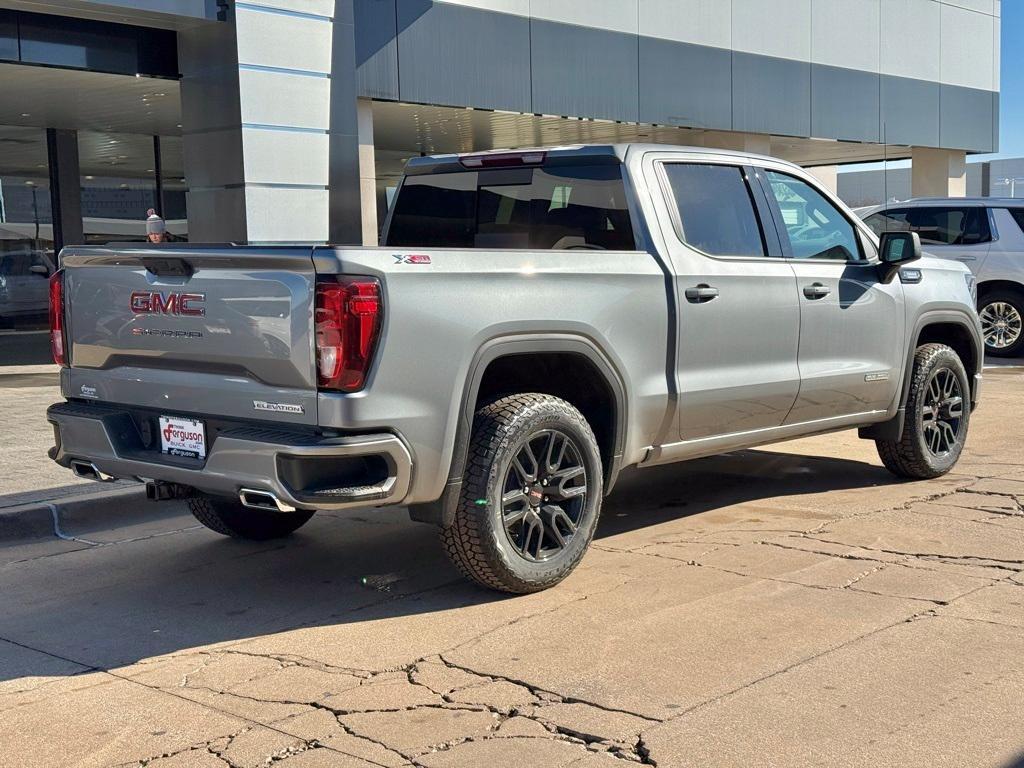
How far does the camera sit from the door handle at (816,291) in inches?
265

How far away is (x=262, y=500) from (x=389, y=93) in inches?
509

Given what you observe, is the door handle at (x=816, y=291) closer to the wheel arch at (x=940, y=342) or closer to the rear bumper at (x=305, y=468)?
the wheel arch at (x=940, y=342)

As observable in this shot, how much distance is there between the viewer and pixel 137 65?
15.0 meters

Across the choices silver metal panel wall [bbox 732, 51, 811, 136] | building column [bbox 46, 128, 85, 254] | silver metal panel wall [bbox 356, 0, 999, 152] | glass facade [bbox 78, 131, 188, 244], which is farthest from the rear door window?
silver metal panel wall [bbox 732, 51, 811, 136]

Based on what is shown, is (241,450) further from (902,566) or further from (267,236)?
(267,236)

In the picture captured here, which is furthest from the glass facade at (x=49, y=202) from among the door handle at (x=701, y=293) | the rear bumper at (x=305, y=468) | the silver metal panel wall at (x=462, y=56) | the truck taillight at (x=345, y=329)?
the truck taillight at (x=345, y=329)

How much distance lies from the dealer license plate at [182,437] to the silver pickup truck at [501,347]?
0.5 inches

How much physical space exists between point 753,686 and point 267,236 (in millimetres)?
12133

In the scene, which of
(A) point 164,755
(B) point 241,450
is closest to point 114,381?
(B) point 241,450

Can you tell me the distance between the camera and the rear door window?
20.6 ft

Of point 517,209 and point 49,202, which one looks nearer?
point 517,209

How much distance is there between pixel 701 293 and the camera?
6.08 meters

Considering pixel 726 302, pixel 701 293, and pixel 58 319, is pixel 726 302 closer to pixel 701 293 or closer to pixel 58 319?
pixel 701 293

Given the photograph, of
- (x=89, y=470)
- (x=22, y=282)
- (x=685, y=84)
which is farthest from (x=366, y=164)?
(x=89, y=470)
